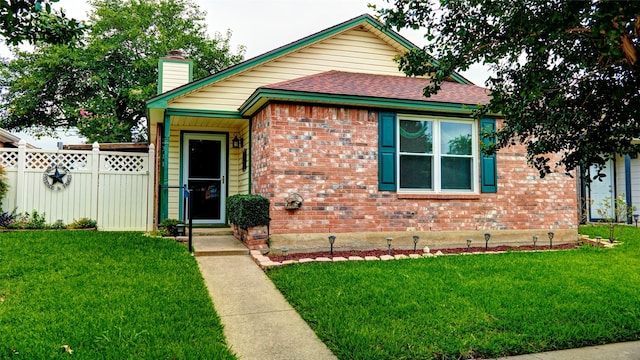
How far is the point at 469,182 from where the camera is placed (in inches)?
354

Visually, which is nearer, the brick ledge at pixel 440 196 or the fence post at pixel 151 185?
the brick ledge at pixel 440 196

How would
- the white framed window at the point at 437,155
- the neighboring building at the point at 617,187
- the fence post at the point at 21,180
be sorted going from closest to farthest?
the white framed window at the point at 437,155, the fence post at the point at 21,180, the neighboring building at the point at 617,187

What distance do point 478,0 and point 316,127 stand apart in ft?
14.1

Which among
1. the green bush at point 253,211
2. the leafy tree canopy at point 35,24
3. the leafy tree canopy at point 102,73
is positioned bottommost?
the green bush at point 253,211

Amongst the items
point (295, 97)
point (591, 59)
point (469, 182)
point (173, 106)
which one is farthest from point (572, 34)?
point (173, 106)

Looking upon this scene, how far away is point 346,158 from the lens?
8.17 m

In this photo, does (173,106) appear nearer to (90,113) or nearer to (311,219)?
(311,219)

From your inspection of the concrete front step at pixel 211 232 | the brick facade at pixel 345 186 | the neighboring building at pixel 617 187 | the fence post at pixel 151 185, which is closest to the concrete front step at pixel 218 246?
the concrete front step at pixel 211 232

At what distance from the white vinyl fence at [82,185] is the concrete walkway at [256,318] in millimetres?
4732

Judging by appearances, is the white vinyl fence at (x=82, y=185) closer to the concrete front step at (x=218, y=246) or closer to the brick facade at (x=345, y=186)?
the concrete front step at (x=218, y=246)

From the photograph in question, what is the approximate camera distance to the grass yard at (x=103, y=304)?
11.6 feet

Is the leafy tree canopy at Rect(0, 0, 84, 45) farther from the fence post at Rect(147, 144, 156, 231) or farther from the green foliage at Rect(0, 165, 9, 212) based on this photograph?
the green foliage at Rect(0, 165, 9, 212)

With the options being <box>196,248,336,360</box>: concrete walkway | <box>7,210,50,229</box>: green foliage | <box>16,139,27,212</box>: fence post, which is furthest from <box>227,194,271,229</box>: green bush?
<box>16,139,27,212</box>: fence post

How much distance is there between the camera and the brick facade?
7.80 meters
